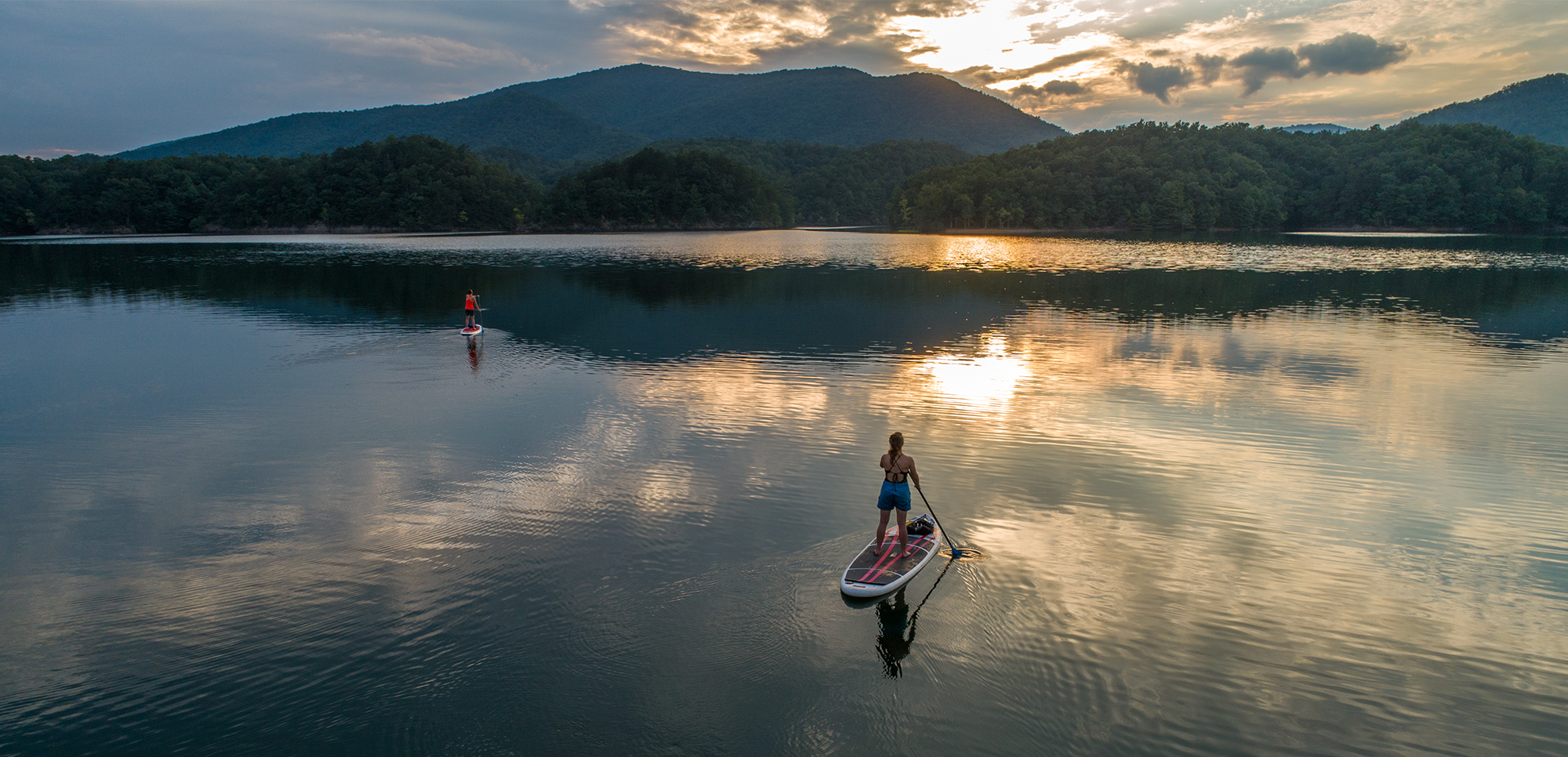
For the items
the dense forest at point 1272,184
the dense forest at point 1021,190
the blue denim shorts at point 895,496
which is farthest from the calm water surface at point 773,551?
the dense forest at point 1021,190

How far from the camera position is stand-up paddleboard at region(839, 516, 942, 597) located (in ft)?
35.6

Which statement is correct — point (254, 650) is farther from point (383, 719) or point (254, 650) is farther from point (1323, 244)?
point (1323, 244)

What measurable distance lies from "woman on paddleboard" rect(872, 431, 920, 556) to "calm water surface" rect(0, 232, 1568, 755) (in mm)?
709

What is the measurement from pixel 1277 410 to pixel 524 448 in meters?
19.6

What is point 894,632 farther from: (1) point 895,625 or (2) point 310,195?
(2) point 310,195

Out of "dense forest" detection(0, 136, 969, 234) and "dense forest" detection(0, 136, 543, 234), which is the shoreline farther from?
"dense forest" detection(0, 136, 543, 234)

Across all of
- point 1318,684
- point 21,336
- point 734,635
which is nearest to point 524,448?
point 734,635

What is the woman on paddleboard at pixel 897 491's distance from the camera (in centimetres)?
1169

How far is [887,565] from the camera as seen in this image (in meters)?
11.4

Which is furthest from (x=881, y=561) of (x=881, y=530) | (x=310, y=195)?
(x=310, y=195)

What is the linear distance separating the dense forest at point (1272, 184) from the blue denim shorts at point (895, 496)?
568 feet

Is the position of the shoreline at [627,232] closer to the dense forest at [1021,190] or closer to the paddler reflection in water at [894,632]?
the dense forest at [1021,190]

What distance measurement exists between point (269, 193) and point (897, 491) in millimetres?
207612

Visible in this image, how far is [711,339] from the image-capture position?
3341 centimetres
